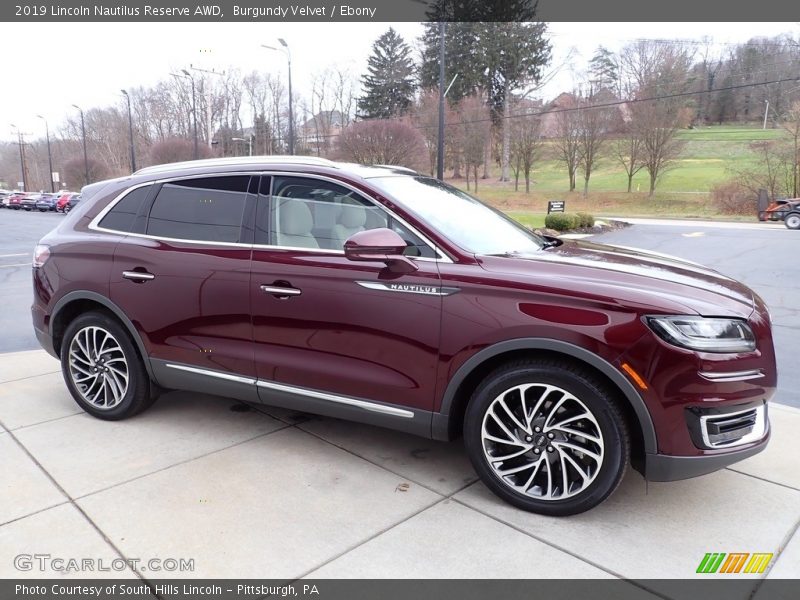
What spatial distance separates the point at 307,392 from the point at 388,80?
199 feet

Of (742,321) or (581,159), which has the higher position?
(581,159)

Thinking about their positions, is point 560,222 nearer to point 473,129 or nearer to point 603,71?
point 473,129

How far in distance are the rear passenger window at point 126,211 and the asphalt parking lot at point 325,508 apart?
54.1 inches

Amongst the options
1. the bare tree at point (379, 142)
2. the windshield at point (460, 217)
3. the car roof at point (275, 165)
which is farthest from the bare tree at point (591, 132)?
the car roof at point (275, 165)

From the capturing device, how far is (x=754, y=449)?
2719 millimetres

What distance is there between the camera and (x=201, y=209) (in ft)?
12.2

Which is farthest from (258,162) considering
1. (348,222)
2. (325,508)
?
(325,508)

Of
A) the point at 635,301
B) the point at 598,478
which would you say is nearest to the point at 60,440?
the point at 598,478

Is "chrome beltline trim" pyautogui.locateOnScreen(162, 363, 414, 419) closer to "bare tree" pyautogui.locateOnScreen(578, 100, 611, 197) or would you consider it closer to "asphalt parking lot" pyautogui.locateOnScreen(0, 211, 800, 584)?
"asphalt parking lot" pyautogui.locateOnScreen(0, 211, 800, 584)

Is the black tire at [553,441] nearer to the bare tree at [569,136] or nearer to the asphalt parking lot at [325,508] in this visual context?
the asphalt parking lot at [325,508]

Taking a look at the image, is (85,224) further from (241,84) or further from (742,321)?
(241,84)

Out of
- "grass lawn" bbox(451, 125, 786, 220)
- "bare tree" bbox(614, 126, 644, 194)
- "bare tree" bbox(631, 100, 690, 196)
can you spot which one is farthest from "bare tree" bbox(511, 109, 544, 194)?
"bare tree" bbox(631, 100, 690, 196)

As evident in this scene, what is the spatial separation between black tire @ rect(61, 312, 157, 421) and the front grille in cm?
341

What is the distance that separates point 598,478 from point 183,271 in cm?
270
